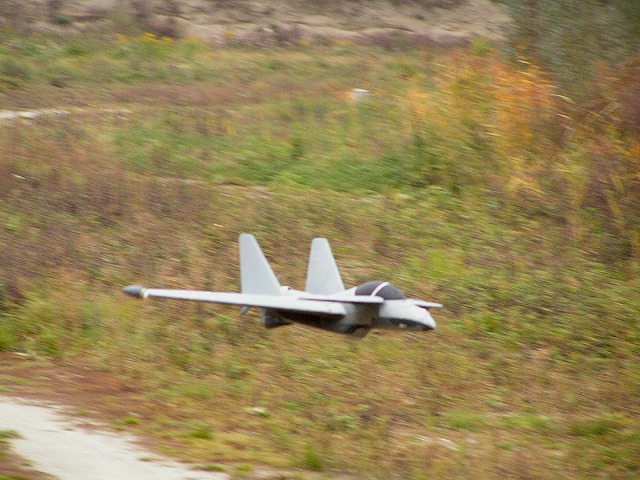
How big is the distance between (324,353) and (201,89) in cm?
1727

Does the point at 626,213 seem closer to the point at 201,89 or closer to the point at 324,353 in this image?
the point at 324,353

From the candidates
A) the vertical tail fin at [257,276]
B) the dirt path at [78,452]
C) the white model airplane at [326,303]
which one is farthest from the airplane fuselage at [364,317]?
the dirt path at [78,452]

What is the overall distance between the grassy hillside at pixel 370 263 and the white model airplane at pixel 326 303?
2.04 meters

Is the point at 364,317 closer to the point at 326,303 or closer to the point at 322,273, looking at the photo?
the point at 326,303

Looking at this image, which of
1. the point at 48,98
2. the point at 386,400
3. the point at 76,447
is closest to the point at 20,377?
the point at 76,447

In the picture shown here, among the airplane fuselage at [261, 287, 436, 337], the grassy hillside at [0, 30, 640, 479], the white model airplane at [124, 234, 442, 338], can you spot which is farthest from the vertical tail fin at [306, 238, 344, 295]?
the grassy hillside at [0, 30, 640, 479]

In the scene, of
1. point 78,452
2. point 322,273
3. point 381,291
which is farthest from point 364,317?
point 78,452

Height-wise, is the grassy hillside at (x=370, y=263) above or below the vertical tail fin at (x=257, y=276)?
below

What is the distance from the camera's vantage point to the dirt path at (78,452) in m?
7.12

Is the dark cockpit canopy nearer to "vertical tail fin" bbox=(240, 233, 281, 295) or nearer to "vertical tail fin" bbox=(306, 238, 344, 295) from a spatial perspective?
"vertical tail fin" bbox=(306, 238, 344, 295)

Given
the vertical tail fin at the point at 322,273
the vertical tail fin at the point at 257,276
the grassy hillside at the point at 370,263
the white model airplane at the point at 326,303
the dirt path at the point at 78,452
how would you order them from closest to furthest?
the white model airplane at the point at 326,303
the vertical tail fin at the point at 257,276
the vertical tail fin at the point at 322,273
the dirt path at the point at 78,452
the grassy hillside at the point at 370,263

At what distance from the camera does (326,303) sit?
5.88 metres

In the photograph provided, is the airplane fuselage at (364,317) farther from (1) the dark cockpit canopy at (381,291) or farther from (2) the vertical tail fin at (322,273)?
(2) the vertical tail fin at (322,273)

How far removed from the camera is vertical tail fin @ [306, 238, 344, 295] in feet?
20.5
